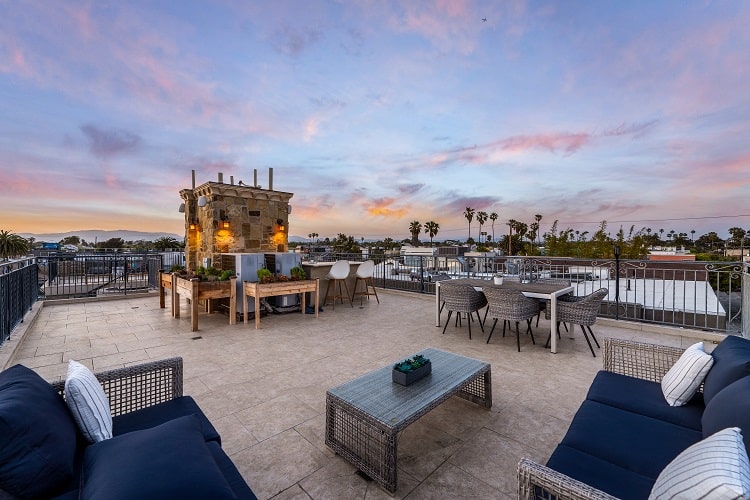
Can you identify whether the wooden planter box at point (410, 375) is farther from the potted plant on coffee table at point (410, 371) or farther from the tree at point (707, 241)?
the tree at point (707, 241)

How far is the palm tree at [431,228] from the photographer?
42500mm

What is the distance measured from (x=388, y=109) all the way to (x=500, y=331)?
20.0 ft

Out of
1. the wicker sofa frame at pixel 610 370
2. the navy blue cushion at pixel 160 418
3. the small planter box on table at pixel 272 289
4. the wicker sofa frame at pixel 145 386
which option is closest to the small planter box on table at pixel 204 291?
the small planter box on table at pixel 272 289

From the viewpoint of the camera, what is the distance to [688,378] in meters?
1.78

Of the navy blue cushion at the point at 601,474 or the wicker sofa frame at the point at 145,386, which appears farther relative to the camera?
the wicker sofa frame at the point at 145,386

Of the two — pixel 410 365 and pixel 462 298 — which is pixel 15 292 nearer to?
pixel 410 365

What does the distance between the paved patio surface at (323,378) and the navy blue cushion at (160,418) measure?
0.47m

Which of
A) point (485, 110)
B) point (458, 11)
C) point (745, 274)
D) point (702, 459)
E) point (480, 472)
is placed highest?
point (458, 11)

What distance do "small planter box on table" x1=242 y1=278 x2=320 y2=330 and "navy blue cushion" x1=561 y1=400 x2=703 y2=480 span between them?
4540 millimetres

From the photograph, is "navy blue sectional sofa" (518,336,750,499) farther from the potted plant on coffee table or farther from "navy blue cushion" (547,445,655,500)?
the potted plant on coffee table

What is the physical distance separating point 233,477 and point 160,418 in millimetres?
715

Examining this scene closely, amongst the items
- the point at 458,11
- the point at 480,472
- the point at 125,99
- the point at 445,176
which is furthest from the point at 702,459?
the point at 445,176

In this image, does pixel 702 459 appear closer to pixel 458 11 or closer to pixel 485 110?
pixel 458 11

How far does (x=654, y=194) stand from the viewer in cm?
1138
